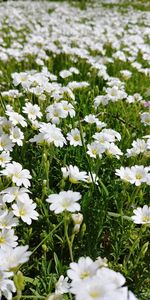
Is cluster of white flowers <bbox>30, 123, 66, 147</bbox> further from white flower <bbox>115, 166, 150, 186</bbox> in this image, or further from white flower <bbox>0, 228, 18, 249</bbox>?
white flower <bbox>0, 228, 18, 249</bbox>

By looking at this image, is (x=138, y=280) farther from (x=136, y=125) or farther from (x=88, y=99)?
(x=88, y=99)

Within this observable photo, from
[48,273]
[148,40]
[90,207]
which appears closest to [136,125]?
[90,207]

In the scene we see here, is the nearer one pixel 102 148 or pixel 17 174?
pixel 17 174

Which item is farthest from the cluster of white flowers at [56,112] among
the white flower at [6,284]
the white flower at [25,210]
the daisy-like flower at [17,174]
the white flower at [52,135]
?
the white flower at [6,284]

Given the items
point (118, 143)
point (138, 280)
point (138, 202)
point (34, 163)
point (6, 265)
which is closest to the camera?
point (6, 265)

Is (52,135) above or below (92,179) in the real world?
above

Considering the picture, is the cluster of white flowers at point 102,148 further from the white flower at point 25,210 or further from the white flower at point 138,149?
the white flower at point 25,210

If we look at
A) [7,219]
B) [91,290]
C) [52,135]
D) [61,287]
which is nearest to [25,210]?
[7,219]

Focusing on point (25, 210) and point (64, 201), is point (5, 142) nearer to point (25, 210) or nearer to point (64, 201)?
point (25, 210)

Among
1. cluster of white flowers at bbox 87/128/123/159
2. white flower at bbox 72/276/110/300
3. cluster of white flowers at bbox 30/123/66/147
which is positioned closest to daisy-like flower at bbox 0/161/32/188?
cluster of white flowers at bbox 30/123/66/147
